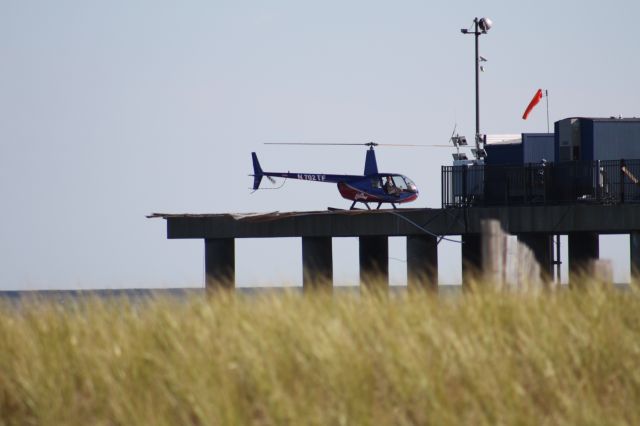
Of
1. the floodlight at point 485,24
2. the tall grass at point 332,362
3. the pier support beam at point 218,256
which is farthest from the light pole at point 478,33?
the tall grass at point 332,362

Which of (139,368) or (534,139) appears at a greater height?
(534,139)

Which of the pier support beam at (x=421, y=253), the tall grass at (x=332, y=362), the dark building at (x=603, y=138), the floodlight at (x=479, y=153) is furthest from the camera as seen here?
the floodlight at (x=479, y=153)

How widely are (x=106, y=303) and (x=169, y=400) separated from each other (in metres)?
4.24

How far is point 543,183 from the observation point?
41.2 meters

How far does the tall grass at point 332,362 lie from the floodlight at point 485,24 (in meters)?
34.3

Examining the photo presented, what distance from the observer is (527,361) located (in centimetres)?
1405

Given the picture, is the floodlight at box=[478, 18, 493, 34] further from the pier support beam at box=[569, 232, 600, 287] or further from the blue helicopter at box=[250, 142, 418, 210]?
the pier support beam at box=[569, 232, 600, 287]

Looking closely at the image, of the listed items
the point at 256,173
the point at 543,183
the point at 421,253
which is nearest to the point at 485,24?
the point at 543,183

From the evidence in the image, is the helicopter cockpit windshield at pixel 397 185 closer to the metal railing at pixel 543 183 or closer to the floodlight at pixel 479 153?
the floodlight at pixel 479 153

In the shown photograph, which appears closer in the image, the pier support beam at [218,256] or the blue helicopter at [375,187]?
the pier support beam at [218,256]

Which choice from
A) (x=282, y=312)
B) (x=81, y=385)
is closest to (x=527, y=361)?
(x=282, y=312)

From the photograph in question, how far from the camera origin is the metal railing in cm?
3944

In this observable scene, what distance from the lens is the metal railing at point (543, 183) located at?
39438 mm

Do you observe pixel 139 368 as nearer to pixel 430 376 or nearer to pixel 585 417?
pixel 430 376
